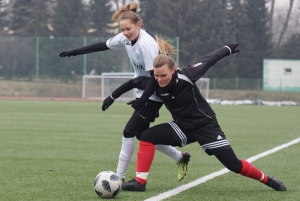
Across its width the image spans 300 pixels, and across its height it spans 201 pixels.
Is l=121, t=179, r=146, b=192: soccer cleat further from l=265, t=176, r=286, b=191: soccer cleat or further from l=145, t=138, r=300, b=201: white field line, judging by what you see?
l=265, t=176, r=286, b=191: soccer cleat

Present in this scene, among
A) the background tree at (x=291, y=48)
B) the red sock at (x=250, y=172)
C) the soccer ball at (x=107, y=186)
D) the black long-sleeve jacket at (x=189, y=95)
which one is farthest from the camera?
the background tree at (x=291, y=48)

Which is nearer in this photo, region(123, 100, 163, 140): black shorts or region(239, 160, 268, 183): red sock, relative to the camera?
region(239, 160, 268, 183): red sock

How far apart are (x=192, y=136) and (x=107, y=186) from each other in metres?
1.00

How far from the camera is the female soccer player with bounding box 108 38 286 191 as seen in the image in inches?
232

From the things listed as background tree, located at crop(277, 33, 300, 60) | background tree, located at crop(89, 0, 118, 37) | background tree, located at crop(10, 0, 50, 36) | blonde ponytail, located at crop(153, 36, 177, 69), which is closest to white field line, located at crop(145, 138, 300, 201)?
blonde ponytail, located at crop(153, 36, 177, 69)

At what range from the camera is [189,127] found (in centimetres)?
604

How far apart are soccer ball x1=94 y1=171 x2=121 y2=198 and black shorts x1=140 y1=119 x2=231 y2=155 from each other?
0.57m

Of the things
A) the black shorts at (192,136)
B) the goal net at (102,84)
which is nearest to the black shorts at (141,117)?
the black shorts at (192,136)

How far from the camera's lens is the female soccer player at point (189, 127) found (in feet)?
19.3

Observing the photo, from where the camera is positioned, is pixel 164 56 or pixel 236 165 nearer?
pixel 164 56

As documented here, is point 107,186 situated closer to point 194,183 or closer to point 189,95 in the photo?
point 189,95

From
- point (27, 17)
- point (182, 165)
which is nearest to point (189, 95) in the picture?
point (182, 165)

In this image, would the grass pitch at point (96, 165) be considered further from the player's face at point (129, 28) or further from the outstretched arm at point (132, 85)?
the player's face at point (129, 28)

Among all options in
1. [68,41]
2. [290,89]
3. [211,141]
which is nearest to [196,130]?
[211,141]
